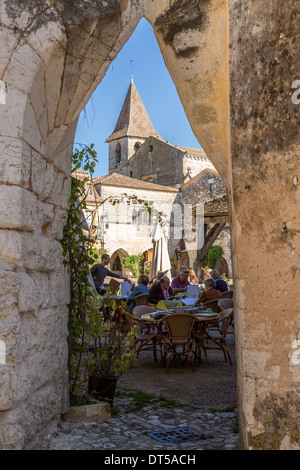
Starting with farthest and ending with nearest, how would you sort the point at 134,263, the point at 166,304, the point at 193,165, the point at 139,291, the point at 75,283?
the point at 193,165
the point at 134,263
the point at 139,291
the point at 166,304
the point at 75,283

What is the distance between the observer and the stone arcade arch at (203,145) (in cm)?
266

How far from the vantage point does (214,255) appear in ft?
88.2

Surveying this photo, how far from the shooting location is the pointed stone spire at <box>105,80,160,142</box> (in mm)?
39781

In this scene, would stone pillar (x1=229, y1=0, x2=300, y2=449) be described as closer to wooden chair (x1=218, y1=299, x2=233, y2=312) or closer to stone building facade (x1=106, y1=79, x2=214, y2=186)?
wooden chair (x1=218, y1=299, x2=233, y2=312)

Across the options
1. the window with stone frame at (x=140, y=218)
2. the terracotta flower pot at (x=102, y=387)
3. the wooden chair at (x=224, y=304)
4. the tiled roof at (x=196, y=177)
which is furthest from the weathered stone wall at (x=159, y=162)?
the terracotta flower pot at (x=102, y=387)

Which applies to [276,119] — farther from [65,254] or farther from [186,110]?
[65,254]

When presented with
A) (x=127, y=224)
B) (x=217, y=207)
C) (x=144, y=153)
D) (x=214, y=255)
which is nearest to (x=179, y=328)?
(x=217, y=207)

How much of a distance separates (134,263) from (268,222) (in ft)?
84.3

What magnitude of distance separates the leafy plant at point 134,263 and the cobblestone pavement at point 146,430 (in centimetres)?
2367

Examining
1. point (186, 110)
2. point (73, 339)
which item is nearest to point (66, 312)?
point (73, 339)

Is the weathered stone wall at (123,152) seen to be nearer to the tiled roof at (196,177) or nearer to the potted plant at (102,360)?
the tiled roof at (196,177)

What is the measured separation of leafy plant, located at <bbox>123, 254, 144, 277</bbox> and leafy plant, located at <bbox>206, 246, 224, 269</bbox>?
4180mm

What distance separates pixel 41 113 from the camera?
130 inches

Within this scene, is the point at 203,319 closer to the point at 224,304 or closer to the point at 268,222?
the point at 224,304
